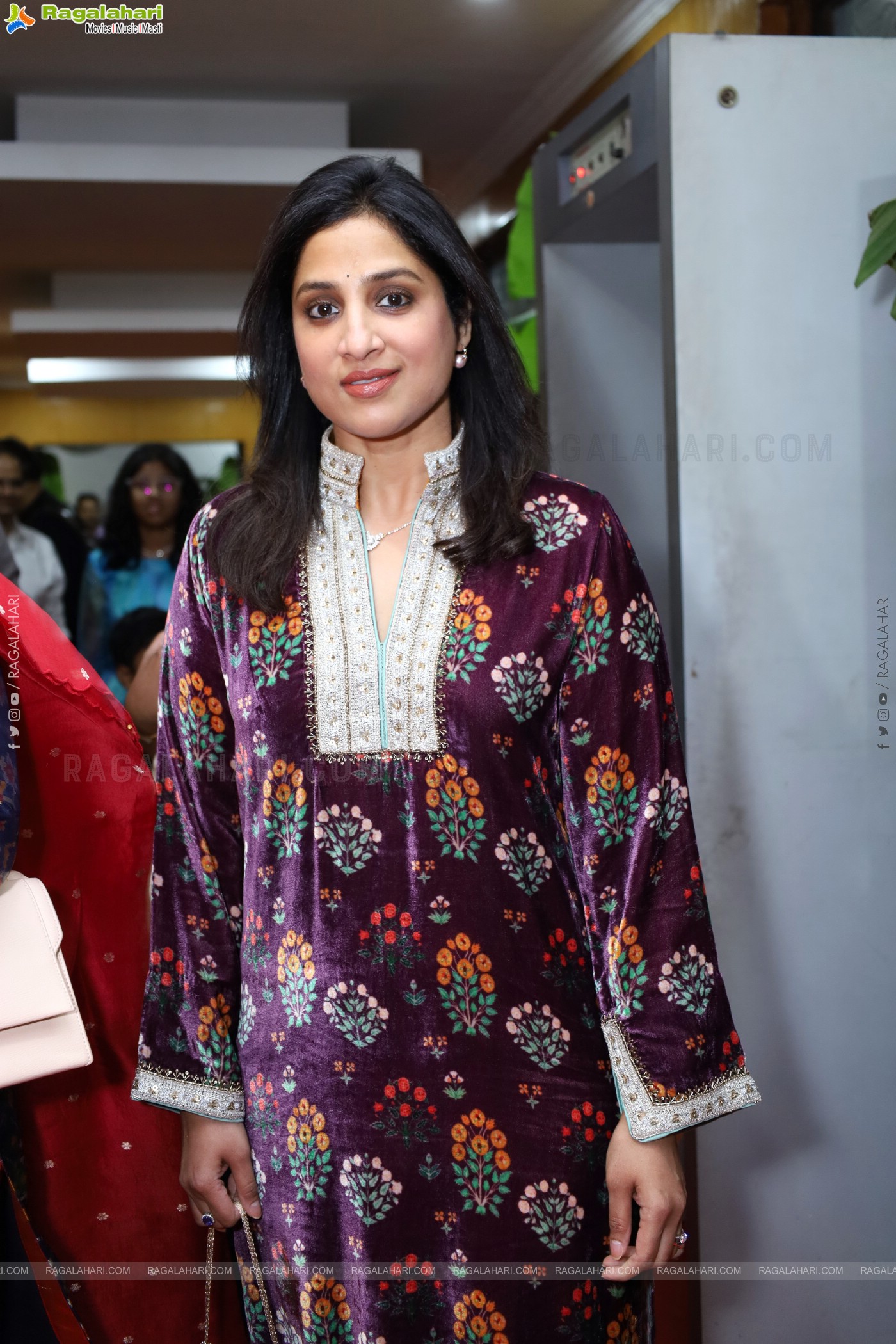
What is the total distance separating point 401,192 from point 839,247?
2.83 ft

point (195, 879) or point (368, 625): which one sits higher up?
point (368, 625)

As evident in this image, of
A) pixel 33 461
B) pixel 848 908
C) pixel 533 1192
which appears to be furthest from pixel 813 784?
pixel 33 461

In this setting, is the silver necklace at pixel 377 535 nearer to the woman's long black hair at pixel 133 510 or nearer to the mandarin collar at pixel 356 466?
the mandarin collar at pixel 356 466

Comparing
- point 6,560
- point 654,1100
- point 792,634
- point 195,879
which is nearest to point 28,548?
point 6,560

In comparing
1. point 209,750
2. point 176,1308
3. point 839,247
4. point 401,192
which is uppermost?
point 839,247

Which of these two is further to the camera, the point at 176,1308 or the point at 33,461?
the point at 33,461

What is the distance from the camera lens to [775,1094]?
5.76 ft

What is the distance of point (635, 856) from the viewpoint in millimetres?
1124

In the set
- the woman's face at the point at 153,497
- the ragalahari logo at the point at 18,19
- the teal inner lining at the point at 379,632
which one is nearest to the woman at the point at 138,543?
the woman's face at the point at 153,497

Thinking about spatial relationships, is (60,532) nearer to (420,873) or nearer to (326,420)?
(326,420)

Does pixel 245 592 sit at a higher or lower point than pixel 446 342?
lower

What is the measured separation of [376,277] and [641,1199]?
0.87 m

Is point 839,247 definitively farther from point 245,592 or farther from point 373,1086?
point 373,1086

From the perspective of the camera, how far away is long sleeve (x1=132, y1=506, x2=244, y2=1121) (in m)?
1.19
